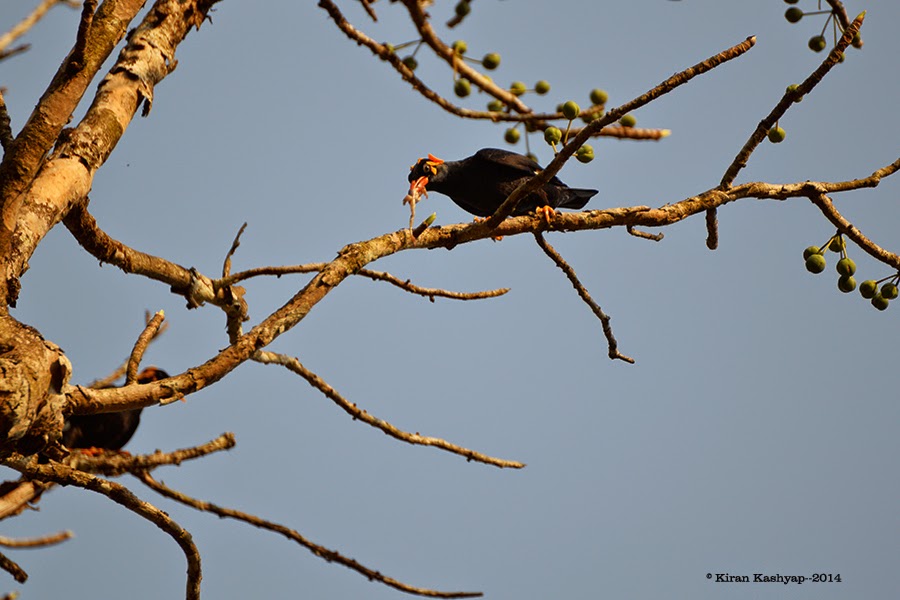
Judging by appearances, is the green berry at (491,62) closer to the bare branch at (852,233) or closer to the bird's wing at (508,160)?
the bare branch at (852,233)

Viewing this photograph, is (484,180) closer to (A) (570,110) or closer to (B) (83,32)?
(A) (570,110)

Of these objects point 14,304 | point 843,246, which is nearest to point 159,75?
point 14,304

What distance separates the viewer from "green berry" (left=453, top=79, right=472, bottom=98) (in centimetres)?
373

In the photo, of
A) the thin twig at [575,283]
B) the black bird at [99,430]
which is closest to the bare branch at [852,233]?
the thin twig at [575,283]

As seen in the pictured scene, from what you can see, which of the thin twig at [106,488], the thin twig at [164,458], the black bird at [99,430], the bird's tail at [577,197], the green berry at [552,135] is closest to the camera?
the thin twig at [106,488]

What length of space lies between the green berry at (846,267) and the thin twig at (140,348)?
320 centimetres

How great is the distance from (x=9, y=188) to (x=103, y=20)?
Answer: 2.75 ft

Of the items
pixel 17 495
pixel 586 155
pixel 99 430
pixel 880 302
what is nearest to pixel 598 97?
pixel 586 155

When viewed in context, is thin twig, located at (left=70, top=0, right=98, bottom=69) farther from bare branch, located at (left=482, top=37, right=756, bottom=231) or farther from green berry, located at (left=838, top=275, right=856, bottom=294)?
green berry, located at (left=838, top=275, right=856, bottom=294)

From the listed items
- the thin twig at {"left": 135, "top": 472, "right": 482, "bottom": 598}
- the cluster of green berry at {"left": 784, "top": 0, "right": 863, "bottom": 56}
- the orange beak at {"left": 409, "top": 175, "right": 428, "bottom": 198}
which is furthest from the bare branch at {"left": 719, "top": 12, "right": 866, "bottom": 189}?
the orange beak at {"left": 409, "top": 175, "right": 428, "bottom": 198}

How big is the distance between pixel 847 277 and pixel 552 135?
63.5 inches

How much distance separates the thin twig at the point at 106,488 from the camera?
3.04 metres

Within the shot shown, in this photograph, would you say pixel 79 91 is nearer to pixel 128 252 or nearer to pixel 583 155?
pixel 128 252

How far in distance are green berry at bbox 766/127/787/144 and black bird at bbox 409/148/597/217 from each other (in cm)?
319
